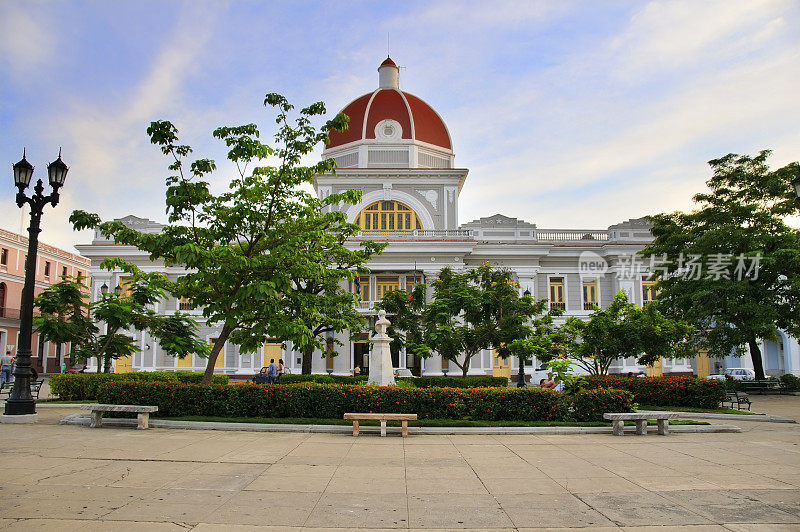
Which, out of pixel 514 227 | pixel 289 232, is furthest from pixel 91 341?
pixel 514 227

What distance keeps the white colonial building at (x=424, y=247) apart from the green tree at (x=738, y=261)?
8.91 metres

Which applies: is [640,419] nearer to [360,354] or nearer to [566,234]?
[360,354]

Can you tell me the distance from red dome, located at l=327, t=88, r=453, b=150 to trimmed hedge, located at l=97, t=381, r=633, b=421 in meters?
28.5

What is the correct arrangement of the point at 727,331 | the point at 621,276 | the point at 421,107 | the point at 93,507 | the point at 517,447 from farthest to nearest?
the point at 421,107 → the point at 621,276 → the point at 727,331 → the point at 517,447 → the point at 93,507

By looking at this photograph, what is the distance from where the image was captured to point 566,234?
133 ft

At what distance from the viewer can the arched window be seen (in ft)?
130

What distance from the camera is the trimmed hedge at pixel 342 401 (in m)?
14.2

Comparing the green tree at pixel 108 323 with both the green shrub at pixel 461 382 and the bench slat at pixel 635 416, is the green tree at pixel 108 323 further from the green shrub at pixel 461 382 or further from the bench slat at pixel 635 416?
the bench slat at pixel 635 416

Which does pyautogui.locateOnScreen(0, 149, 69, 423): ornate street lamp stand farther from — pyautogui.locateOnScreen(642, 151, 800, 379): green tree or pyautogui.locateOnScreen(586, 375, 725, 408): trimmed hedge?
pyautogui.locateOnScreen(642, 151, 800, 379): green tree

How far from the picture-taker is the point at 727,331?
27562mm

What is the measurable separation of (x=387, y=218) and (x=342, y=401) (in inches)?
1030

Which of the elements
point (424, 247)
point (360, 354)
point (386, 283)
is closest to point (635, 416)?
point (424, 247)

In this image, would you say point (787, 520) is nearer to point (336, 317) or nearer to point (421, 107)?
point (336, 317)

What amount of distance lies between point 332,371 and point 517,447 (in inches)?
993
